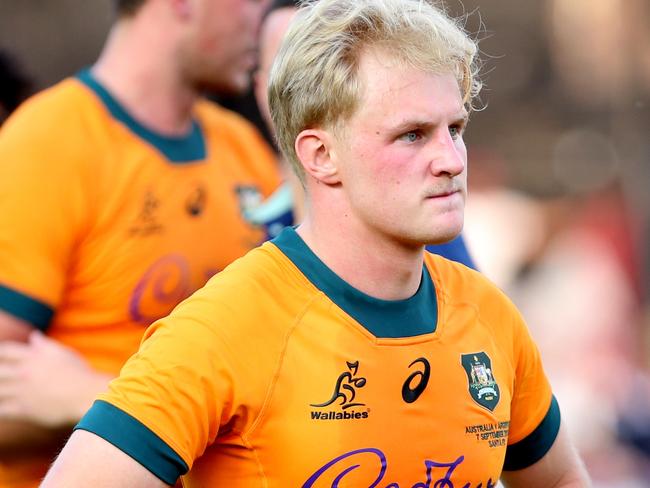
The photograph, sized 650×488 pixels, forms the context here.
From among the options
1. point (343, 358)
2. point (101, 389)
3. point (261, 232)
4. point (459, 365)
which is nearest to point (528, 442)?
point (459, 365)

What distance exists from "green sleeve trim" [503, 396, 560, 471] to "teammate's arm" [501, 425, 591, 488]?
0.05 ft

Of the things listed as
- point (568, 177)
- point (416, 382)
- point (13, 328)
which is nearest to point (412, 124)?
point (416, 382)

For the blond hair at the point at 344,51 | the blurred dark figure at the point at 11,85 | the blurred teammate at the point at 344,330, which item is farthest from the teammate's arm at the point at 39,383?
the blurred dark figure at the point at 11,85

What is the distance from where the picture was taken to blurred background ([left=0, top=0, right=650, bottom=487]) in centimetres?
735

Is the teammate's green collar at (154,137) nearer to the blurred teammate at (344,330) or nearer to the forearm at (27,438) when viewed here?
the forearm at (27,438)

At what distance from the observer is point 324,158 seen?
253cm

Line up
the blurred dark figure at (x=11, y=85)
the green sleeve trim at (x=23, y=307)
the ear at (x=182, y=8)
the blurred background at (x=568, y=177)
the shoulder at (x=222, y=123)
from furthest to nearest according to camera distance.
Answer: the blurred background at (x=568, y=177)
the blurred dark figure at (x=11, y=85)
the shoulder at (x=222, y=123)
the ear at (x=182, y=8)
the green sleeve trim at (x=23, y=307)

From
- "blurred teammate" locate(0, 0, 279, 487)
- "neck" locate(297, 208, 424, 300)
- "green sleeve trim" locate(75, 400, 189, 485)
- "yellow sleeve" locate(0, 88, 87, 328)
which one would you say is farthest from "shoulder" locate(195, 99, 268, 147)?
"green sleeve trim" locate(75, 400, 189, 485)

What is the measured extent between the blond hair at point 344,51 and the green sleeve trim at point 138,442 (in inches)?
28.4

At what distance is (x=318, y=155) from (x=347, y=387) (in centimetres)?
51

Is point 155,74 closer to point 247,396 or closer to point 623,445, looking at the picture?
point 247,396

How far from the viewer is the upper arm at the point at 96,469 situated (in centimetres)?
A: 214

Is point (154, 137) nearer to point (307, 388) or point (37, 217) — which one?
point (37, 217)

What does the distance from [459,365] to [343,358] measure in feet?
0.96
